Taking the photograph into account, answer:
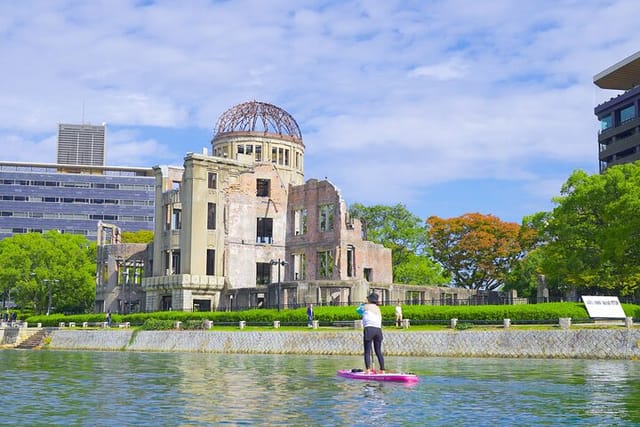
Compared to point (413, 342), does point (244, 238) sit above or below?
above

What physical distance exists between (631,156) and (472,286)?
2562cm

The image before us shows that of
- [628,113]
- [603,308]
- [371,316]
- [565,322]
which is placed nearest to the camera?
[371,316]

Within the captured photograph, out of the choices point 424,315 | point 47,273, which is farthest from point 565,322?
point 47,273

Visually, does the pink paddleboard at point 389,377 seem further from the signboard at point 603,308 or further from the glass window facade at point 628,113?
the glass window facade at point 628,113

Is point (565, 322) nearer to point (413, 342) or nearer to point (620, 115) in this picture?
point (413, 342)

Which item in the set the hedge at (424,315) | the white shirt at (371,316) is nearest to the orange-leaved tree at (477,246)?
the hedge at (424,315)

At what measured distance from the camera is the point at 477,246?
279 ft

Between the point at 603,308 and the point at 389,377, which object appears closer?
the point at 389,377

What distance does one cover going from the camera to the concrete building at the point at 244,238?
71.6 meters

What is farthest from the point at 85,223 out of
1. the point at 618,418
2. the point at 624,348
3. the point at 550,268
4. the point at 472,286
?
the point at 618,418

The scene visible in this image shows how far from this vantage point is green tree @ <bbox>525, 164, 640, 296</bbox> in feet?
168

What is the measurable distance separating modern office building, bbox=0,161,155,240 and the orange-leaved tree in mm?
85259

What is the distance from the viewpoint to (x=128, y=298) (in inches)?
3140

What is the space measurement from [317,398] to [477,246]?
227ft
